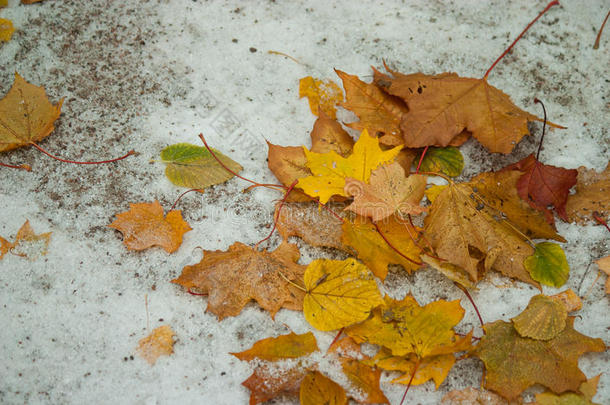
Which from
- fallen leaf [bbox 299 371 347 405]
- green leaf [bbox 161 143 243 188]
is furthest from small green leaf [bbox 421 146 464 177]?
fallen leaf [bbox 299 371 347 405]

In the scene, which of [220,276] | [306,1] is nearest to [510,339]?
[220,276]

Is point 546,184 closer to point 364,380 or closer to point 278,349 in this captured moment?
point 364,380

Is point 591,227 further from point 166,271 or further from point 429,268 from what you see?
point 166,271

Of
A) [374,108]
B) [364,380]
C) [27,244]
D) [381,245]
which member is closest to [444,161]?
[374,108]

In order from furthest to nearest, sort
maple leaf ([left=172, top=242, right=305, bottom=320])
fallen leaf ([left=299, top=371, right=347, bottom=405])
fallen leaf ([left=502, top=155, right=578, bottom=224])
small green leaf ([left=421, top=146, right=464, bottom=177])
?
small green leaf ([left=421, top=146, right=464, bottom=177])
fallen leaf ([left=502, top=155, right=578, bottom=224])
maple leaf ([left=172, top=242, right=305, bottom=320])
fallen leaf ([left=299, top=371, right=347, bottom=405])

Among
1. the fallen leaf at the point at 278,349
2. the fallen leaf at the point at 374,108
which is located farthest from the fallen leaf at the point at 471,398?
the fallen leaf at the point at 374,108

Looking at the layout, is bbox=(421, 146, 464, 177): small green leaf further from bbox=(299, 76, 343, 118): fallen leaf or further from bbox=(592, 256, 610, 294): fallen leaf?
bbox=(592, 256, 610, 294): fallen leaf

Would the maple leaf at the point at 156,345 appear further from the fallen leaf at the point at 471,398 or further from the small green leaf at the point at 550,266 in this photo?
the small green leaf at the point at 550,266
